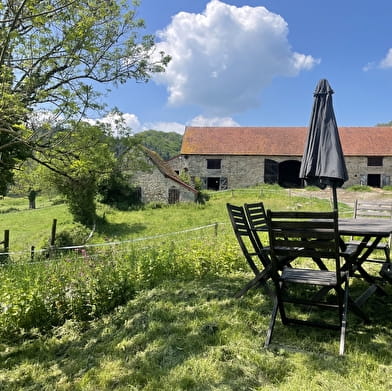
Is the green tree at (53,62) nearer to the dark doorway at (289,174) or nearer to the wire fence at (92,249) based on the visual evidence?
the wire fence at (92,249)

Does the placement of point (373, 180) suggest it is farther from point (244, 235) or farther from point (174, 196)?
point (244, 235)

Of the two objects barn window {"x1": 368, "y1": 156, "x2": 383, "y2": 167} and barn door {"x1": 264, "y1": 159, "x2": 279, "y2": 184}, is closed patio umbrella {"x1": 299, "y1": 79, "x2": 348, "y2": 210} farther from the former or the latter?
barn window {"x1": 368, "y1": 156, "x2": 383, "y2": 167}

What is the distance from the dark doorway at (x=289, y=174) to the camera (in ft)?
108

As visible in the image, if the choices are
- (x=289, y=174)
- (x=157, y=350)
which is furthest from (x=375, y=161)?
(x=157, y=350)

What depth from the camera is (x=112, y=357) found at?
2.90 meters

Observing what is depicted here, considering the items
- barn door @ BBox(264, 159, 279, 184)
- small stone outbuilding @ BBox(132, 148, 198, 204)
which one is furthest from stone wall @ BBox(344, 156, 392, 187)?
small stone outbuilding @ BBox(132, 148, 198, 204)

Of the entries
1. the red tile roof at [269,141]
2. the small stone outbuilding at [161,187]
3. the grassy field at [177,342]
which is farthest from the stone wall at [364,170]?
the grassy field at [177,342]

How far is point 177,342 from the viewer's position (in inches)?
119

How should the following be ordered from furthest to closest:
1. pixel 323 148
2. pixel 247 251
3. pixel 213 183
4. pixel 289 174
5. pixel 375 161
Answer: pixel 289 174 < pixel 213 183 < pixel 375 161 < pixel 323 148 < pixel 247 251

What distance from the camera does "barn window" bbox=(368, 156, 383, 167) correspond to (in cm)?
3003

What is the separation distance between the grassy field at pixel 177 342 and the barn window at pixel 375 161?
2947cm

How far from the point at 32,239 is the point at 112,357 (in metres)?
15.7

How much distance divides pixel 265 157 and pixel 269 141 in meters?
2.30

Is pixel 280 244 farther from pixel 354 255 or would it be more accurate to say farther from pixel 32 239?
pixel 32 239
